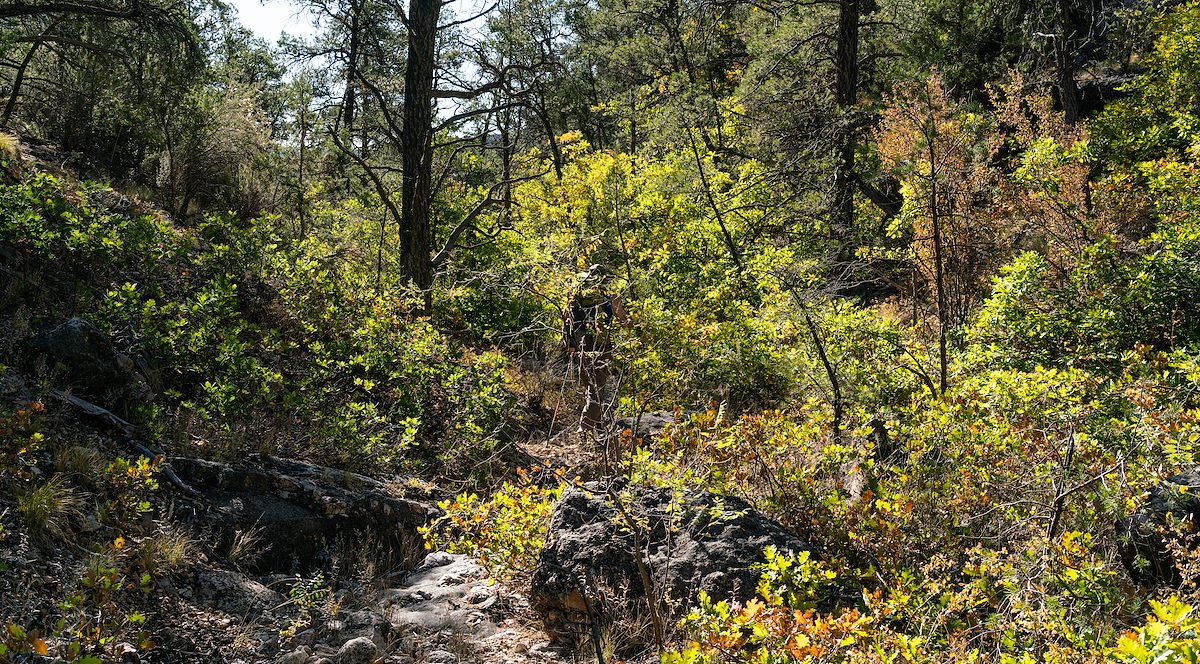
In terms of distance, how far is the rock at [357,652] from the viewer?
3.70 metres

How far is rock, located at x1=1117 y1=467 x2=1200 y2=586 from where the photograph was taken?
361 centimetres

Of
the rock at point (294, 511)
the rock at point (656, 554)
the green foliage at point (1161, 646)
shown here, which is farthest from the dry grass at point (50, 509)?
the green foliage at point (1161, 646)

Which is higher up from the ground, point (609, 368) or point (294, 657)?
point (609, 368)

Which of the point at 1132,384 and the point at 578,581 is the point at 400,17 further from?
the point at 1132,384

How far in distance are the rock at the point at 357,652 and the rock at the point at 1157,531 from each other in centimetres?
375

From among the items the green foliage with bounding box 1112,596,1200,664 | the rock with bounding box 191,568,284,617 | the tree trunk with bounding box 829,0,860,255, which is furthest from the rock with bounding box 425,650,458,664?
the tree trunk with bounding box 829,0,860,255

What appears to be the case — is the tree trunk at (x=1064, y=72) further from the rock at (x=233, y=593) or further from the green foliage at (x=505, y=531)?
the rock at (x=233, y=593)

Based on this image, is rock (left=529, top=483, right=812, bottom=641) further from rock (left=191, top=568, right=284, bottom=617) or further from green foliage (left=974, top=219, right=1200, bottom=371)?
green foliage (left=974, top=219, right=1200, bottom=371)

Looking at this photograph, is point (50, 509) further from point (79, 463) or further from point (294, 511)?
point (294, 511)

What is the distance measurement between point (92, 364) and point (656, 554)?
4.09 meters

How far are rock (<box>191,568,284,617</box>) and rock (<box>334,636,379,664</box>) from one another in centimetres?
60

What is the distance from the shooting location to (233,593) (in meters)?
4.04

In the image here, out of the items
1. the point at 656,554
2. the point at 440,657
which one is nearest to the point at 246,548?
the point at 440,657

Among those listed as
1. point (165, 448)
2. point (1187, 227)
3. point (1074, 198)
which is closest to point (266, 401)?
point (165, 448)
